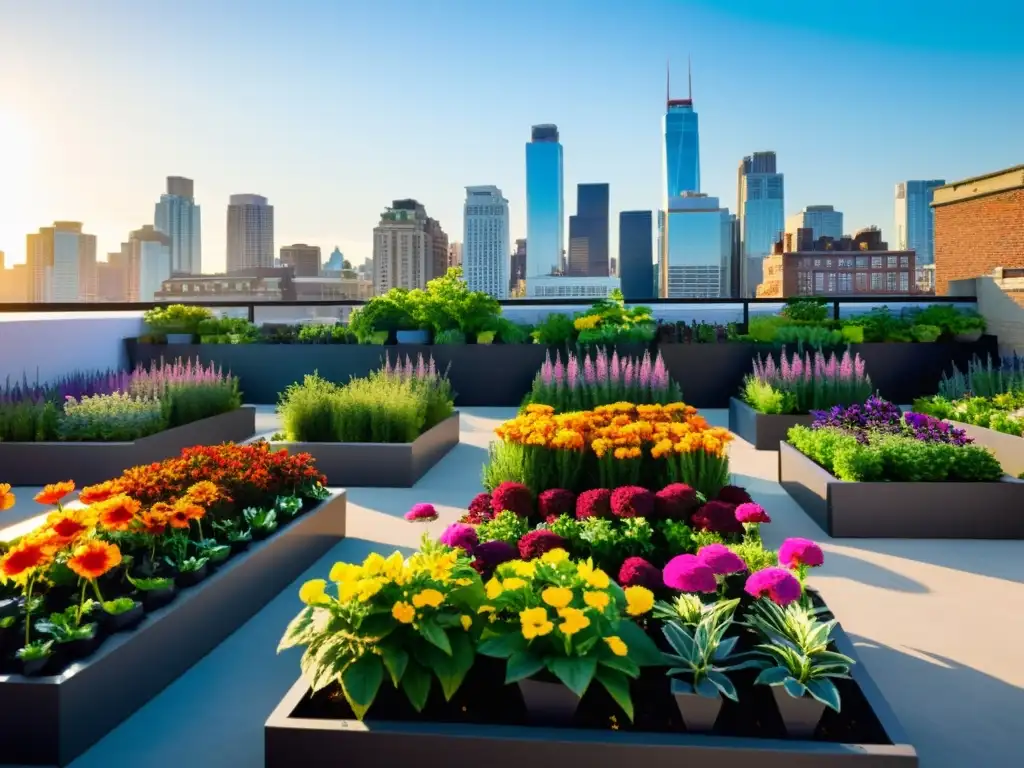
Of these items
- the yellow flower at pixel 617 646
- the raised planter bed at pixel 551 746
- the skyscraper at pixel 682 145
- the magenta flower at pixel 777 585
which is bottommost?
the raised planter bed at pixel 551 746

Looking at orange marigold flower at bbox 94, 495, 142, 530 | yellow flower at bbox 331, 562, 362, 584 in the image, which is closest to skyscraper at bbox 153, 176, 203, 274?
orange marigold flower at bbox 94, 495, 142, 530

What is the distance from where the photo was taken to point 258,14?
15.0m

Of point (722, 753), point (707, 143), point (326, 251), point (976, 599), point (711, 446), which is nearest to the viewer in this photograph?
point (722, 753)

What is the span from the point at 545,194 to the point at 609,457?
137 metres

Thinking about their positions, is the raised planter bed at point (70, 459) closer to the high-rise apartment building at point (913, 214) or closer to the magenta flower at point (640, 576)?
the magenta flower at point (640, 576)

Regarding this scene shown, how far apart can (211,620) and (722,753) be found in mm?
1891

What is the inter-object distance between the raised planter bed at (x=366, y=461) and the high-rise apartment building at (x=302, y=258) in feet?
251

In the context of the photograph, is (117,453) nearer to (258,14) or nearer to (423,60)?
(258,14)

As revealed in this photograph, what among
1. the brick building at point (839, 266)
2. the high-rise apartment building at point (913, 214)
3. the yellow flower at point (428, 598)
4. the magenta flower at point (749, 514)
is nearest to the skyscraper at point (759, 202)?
the high-rise apartment building at point (913, 214)

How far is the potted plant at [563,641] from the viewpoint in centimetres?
186

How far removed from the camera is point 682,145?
16138 cm

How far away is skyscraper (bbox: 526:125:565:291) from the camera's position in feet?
406

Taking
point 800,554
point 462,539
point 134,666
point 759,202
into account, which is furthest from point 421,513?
point 759,202

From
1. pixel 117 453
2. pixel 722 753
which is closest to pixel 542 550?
pixel 722 753
